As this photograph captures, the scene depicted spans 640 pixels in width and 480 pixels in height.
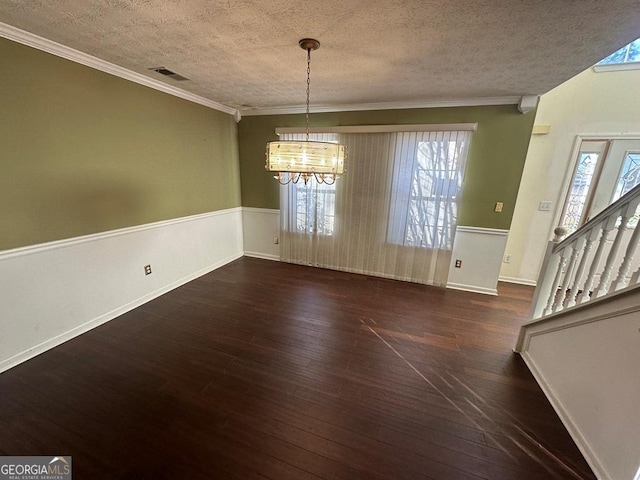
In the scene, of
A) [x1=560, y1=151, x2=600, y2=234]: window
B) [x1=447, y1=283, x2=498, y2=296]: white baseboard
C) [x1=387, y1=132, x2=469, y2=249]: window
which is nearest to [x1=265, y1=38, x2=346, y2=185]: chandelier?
[x1=387, y1=132, x2=469, y2=249]: window

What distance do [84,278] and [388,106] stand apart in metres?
3.78

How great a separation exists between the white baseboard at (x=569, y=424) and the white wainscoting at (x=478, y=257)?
1.44m

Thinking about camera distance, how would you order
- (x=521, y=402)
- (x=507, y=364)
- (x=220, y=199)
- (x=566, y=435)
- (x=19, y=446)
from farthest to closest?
1. (x=220, y=199)
2. (x=507, y=364)
3. (x=521, y=402)
4. (x=566, y=435)
5. (x=19, y=446)

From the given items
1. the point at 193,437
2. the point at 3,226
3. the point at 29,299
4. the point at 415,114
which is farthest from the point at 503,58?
the point at 29,299

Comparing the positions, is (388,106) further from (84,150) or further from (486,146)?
(84,150)

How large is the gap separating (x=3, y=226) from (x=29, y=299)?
0.59m

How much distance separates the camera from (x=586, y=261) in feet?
6.67

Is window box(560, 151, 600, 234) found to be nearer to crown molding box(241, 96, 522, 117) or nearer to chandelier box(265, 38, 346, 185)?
crown molding box(241, 96, 522, 117)

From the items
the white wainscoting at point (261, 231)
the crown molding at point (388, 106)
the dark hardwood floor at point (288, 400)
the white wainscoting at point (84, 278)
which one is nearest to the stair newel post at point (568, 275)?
the dark hardwood floor at point (288, 400)

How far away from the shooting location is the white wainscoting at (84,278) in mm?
1984

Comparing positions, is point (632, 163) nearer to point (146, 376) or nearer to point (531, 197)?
→ point (531, 197)

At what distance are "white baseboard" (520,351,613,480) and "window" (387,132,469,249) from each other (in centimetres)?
173

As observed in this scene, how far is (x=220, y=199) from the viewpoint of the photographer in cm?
404

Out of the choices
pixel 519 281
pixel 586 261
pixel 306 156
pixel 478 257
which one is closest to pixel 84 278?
pixel 306 156
